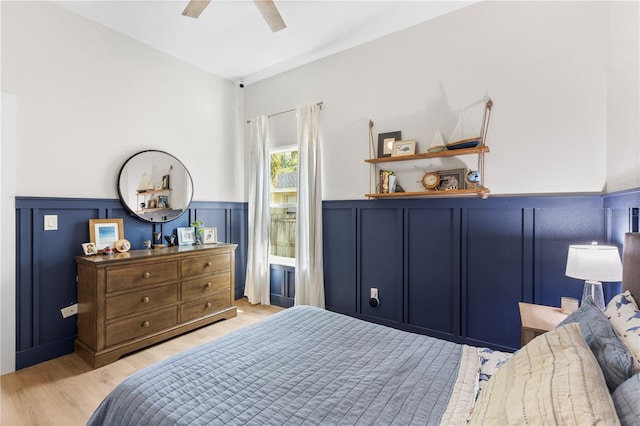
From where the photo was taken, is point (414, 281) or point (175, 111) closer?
point (414, 281)

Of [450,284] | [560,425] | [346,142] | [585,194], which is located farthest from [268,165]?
[560,425]

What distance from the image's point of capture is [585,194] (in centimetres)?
210

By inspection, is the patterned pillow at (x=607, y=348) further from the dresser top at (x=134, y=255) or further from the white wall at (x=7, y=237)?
the white wall at (x=7, y=237)

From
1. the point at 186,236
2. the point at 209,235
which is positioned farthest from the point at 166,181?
the point at 209,235

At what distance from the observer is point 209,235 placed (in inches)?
140

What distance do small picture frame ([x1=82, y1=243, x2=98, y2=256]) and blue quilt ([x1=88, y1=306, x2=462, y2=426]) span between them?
186 cm

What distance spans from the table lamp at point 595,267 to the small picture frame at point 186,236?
3.37 m

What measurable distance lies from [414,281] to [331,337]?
57.9 inches

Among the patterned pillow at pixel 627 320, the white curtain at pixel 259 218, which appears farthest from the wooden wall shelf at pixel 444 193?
the white curtain at pixel 259 218

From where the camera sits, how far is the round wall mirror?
2973 millimetres

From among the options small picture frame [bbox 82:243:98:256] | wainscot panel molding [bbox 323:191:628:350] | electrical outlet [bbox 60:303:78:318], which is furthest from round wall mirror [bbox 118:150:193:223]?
wainscot panel molding [bbox 323:191:628:350]

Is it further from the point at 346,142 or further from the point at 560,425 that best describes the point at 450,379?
the point at 346,142

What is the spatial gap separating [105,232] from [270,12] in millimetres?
2379

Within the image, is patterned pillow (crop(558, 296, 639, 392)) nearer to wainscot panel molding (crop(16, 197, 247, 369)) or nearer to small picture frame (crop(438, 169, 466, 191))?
small picture frame (crop(438, 169, 466, 191))
